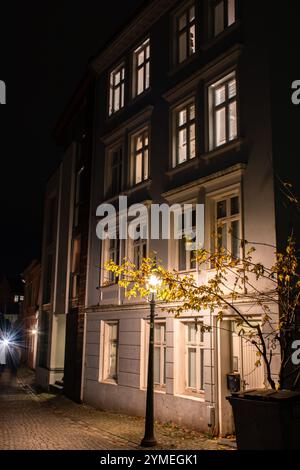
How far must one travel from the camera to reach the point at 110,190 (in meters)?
18.2

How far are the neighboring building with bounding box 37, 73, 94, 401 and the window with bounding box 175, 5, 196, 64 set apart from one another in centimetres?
600

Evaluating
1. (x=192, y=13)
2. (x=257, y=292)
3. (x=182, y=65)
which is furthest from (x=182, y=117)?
(x=257, y=292)

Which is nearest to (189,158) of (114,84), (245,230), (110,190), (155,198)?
(155,198)

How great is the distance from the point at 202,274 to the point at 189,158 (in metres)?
3.56

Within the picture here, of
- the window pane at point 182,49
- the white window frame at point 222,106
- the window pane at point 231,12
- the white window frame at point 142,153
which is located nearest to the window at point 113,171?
the white window frame at point 142,153

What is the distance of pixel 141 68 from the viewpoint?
17.4 metres

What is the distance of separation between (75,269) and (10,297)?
2216 inches

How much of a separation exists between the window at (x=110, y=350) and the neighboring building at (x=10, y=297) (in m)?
54.4

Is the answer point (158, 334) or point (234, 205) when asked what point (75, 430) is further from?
point (234, 205)

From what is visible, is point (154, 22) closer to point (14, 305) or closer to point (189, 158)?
point (189, 158)

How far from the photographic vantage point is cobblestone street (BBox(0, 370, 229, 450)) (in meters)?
10.5

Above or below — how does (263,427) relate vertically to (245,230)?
below

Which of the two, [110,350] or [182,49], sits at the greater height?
[182,49]

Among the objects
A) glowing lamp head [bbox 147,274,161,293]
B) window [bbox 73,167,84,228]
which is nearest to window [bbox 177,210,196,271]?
glowing lamp head [bbox 147,274,161,293]
